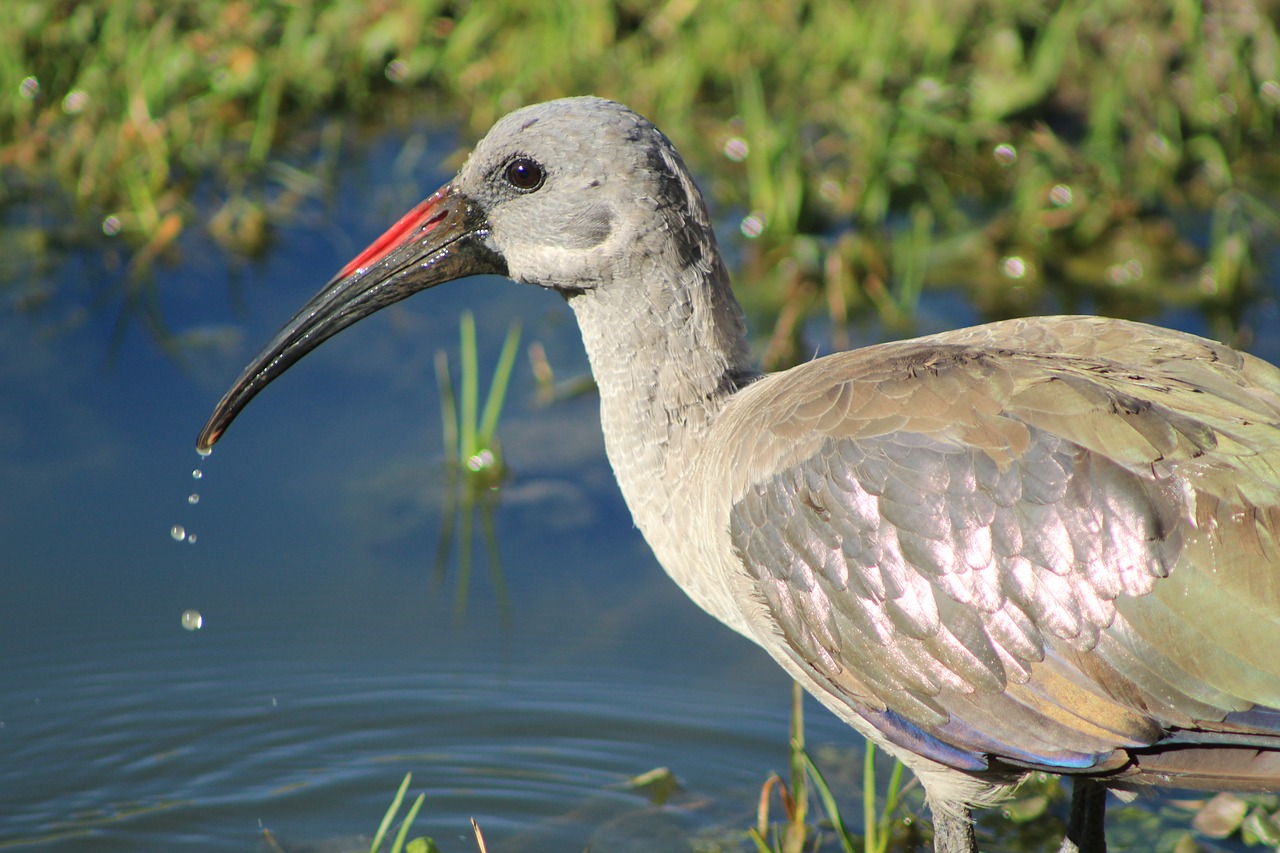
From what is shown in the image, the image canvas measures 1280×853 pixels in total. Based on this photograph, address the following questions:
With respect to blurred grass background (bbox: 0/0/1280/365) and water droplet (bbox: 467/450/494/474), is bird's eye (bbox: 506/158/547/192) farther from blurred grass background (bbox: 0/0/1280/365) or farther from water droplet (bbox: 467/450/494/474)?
blurred grass background (bbox: 0/0/1280/365)

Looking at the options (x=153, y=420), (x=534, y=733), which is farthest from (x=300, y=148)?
(x=534, y=733)

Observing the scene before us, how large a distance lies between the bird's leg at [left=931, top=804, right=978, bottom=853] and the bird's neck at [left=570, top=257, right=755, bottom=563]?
84 cm

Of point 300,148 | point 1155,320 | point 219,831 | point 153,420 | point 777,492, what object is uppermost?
point 300,148

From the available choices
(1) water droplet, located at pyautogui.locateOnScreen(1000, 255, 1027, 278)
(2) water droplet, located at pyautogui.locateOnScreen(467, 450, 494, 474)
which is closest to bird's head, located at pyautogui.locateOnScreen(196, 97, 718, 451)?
(2) water droplet, located at pyautogui.locateOnScreen(467, 450, 494, 474)

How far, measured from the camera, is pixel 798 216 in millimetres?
6047

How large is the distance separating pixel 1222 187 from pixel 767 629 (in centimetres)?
379

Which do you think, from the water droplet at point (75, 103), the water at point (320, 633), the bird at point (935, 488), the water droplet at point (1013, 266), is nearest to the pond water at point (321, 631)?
the water at point (320, 633)

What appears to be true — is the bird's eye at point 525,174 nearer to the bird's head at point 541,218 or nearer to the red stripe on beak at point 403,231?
the bird's head at point 541,218

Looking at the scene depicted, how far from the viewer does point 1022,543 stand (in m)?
3.14

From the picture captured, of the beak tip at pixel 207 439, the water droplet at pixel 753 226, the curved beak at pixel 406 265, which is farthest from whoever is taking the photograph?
the water droplet at pixel 753 226

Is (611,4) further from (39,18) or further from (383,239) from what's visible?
(383,239)

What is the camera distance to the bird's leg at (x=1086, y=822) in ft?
11.8

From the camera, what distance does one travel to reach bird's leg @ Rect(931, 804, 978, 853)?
3.45m

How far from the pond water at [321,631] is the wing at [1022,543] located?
100 centimetres
